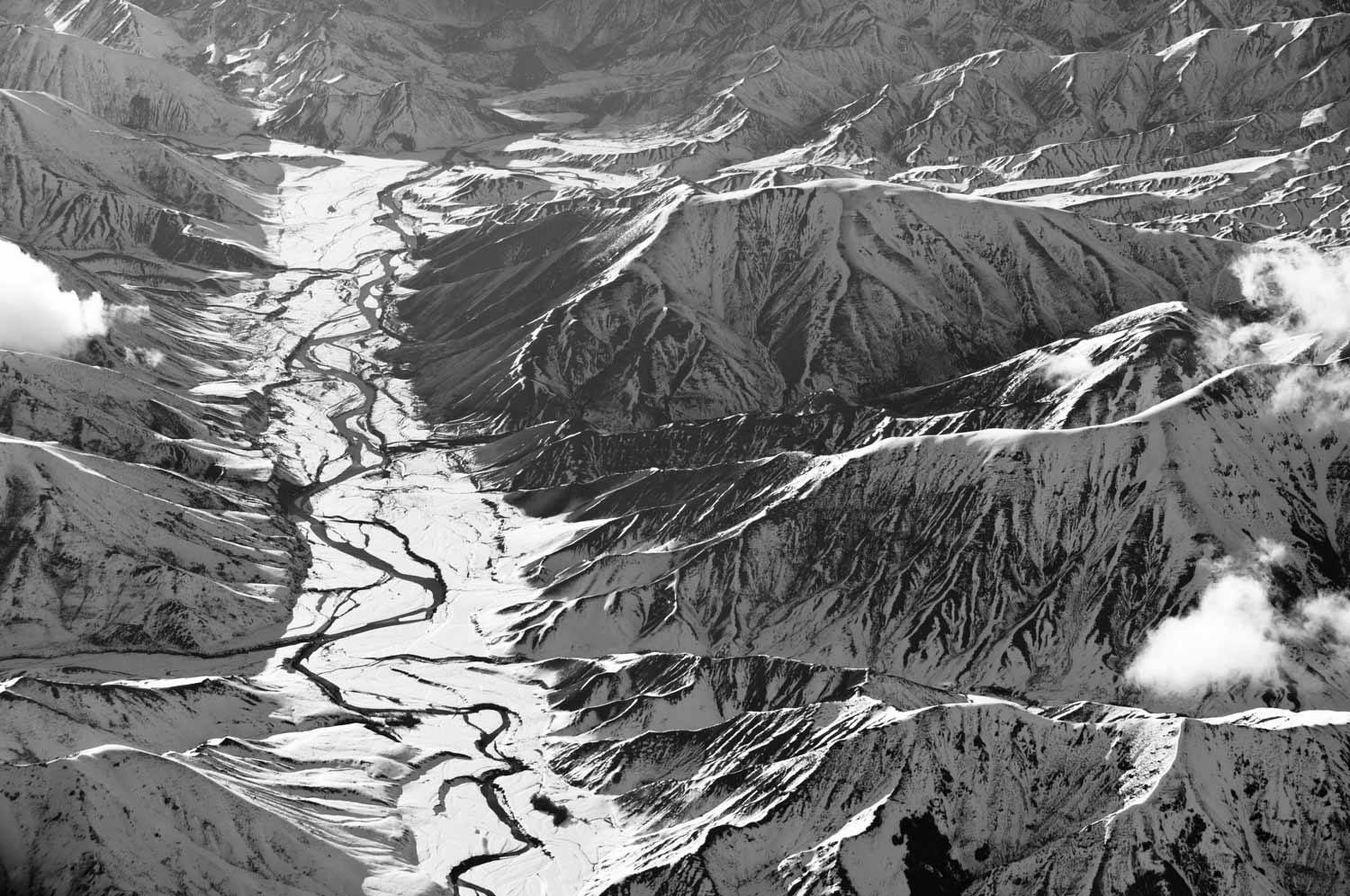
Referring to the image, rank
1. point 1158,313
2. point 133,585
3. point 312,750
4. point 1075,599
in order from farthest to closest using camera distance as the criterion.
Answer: point 1158,313
point 133,585
point 1075,599
point 312,750

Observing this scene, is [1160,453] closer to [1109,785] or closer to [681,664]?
[681,664]

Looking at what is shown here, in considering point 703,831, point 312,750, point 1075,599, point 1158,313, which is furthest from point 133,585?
point 1158,313

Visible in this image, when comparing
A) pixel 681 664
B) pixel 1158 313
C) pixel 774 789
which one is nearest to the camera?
pixel 774 789

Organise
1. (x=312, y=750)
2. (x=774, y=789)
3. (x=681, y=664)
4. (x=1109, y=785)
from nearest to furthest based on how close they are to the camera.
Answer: (x=1109, y=785)
(x=774, y=789)
(x=312, y=750)
(x=681, y=664)

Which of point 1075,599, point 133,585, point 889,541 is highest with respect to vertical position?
point 133,585

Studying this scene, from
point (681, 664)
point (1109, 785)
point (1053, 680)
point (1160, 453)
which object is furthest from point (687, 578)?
point (1109, 785)

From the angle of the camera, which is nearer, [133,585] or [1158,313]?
[133,585]

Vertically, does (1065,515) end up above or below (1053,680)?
above

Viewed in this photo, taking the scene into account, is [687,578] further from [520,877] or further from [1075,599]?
[520,877]

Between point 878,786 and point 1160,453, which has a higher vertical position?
point 1160,453
